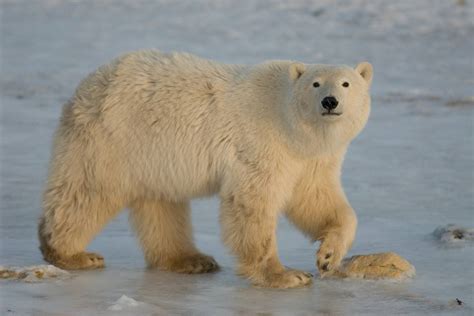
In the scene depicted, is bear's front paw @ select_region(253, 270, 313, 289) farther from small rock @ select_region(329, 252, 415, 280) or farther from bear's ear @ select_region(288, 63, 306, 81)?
bear's ear @ select_region(288, 63, 306, 81)

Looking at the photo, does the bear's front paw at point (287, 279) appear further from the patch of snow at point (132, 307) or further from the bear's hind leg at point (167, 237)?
the patch of snow at point (132, 307)

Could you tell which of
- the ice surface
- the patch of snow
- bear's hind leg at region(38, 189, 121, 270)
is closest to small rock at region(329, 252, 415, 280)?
the patch of snow

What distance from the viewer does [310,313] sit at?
15.2 ft

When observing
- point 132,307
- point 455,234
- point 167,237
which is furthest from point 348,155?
point 132,307

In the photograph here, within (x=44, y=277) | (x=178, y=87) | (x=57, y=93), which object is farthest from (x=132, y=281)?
(x=57, y=93)

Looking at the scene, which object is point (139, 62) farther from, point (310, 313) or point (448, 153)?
point (448, 153)

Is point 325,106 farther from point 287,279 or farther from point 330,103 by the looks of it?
point 287,279

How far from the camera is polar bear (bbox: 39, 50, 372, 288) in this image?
17.6 ft

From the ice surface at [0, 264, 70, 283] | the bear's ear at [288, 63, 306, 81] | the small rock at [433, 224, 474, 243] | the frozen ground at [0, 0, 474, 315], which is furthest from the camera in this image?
the small rock at [433, 224, 474, 243]

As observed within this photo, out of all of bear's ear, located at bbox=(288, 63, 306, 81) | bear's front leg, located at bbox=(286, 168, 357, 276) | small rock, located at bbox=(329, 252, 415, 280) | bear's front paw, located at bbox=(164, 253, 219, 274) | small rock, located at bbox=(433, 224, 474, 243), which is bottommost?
bear's front paw, located at bbox=(164, 253, 219, 274)

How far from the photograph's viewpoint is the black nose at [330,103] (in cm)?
516

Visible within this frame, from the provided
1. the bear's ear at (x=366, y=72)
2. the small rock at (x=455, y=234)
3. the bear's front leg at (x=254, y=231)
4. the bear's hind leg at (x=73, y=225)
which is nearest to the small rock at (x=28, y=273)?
the bear's hind leg at (x=73, y=225)

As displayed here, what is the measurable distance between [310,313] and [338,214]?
1039 mm

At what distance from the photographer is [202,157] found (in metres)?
5.61
